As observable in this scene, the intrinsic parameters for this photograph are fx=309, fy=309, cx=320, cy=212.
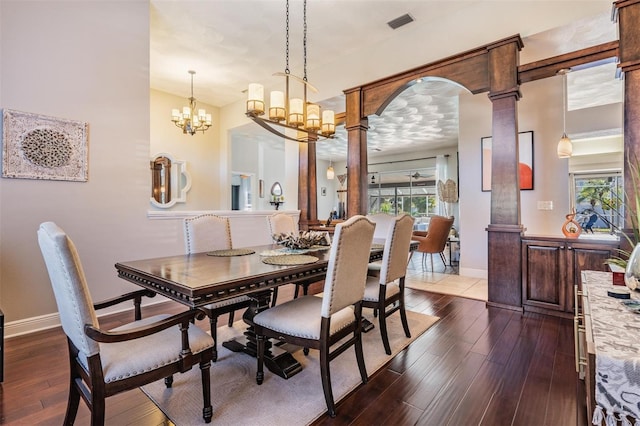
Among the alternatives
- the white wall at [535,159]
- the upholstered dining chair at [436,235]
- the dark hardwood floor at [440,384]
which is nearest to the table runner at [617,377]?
the dark hardwood floor at [440,384]

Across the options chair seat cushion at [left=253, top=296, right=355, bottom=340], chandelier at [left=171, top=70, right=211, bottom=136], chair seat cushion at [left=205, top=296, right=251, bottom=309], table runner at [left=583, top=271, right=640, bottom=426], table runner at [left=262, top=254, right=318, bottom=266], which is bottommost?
chair seat cushion at [left=205, top=296, right=251, bottom=309]

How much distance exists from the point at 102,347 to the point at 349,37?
172 inches

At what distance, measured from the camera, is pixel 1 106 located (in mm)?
2674

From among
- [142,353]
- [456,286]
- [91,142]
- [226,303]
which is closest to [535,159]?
[456,286]

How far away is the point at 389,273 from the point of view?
7.79ft

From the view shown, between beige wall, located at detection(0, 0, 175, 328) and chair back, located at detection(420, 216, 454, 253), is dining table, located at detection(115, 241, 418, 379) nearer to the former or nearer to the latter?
beige wall, located at detection(0, 0, 175, 328)

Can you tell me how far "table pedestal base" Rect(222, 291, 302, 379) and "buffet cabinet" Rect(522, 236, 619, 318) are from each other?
2596mm

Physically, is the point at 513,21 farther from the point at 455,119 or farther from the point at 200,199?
the point at 200,199

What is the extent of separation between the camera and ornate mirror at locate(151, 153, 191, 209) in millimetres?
5922

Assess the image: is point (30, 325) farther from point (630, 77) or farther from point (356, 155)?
point (630, 77)

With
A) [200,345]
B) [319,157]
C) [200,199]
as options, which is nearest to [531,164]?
[200,345]

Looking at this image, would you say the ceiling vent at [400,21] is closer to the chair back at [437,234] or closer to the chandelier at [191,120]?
the chair back at [437,234]

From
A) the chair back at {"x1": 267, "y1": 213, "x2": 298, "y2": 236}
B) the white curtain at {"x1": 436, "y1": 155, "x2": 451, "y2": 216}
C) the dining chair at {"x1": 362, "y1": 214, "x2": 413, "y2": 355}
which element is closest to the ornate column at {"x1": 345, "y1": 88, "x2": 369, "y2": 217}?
the chair back at {"x1": 267, "y1": 213, "x2": 298, "y2": 236}

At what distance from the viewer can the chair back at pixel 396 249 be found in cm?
235
